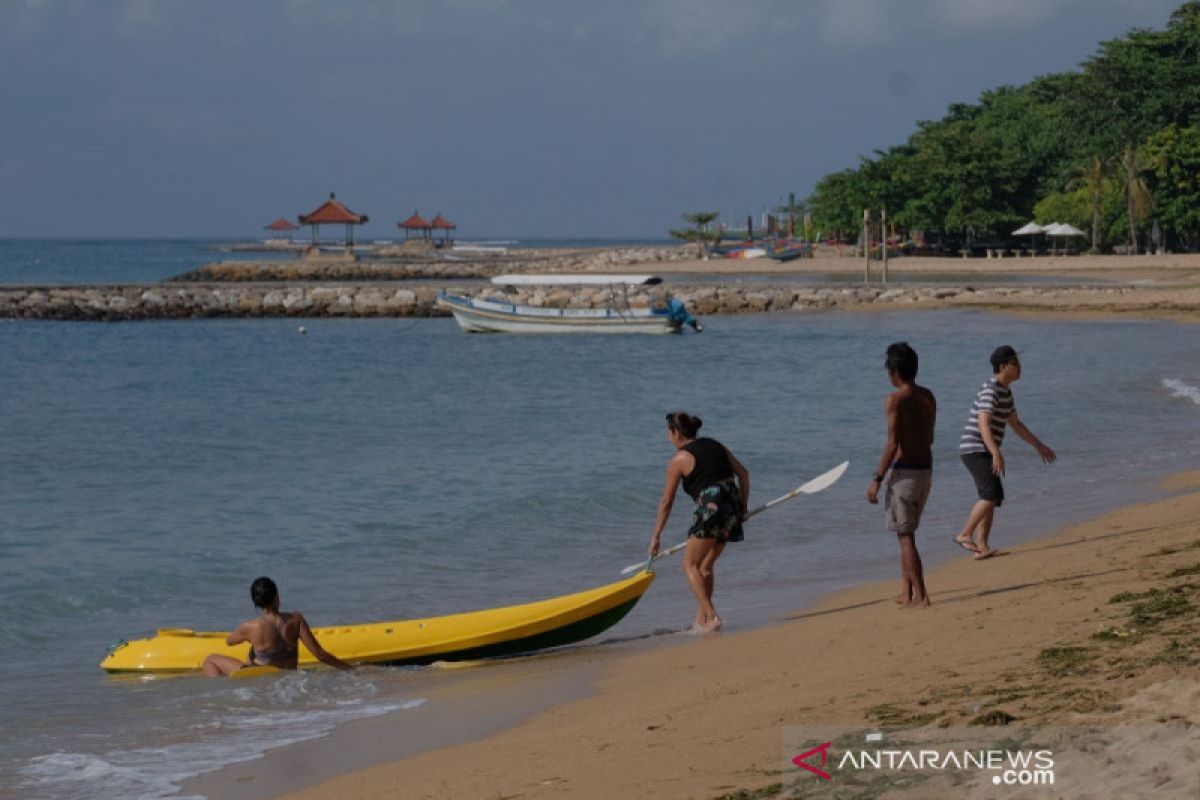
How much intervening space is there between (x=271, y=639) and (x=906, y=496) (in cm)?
422

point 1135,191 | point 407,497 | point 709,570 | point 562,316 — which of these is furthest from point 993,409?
point 1135,191

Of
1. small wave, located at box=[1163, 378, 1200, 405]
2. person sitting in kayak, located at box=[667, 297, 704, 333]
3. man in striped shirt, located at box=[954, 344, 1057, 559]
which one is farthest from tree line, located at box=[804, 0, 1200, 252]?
man in striped shirt, located at box=[954, 344, 1057, 559]

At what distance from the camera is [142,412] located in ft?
99.8

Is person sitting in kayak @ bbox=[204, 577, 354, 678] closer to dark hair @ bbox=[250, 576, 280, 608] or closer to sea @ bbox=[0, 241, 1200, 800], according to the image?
dark hair @ bbox=[250, 576, 280, 608]

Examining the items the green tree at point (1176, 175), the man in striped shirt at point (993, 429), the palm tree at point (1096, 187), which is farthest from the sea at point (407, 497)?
the palm tree at point (1096, 187)

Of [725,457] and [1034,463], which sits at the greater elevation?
[725,457]

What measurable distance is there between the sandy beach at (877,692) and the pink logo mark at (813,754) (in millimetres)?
64

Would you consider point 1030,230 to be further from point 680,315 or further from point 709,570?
point 709,570

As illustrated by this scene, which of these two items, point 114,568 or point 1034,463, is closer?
point 114,568

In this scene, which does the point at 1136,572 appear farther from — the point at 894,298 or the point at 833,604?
the point at 894,298

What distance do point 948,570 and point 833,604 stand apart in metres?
1.24

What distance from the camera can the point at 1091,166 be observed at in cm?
8212

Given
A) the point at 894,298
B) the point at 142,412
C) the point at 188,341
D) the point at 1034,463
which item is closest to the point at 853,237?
the point at 894,298

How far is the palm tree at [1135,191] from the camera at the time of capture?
73.0 meters
